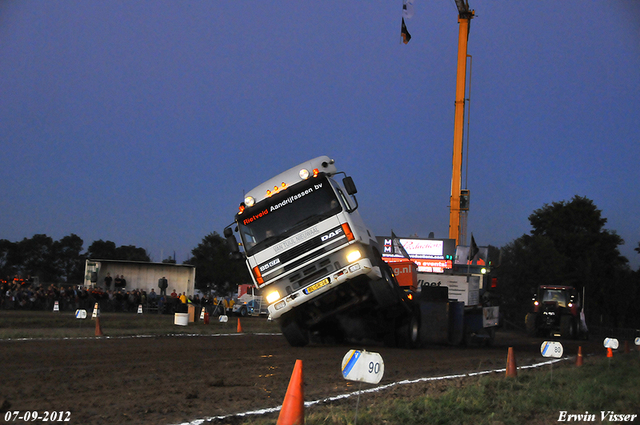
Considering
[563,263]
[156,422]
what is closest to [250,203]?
[156,422]

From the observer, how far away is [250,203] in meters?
13.6

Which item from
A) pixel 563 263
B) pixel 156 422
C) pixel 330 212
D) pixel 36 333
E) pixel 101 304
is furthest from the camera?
pixel 563 263

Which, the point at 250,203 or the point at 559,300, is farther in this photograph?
the point at 559,300

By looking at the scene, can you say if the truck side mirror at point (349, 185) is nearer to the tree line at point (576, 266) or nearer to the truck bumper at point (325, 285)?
the truck bumper at point (325, 285)

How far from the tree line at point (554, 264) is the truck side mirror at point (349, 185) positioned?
13.7m

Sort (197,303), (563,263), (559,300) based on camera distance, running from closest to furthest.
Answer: (559,300) → (197,303) → (563,263)

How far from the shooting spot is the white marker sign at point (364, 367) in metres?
5.62

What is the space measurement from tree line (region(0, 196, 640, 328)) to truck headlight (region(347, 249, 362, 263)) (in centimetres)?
1351

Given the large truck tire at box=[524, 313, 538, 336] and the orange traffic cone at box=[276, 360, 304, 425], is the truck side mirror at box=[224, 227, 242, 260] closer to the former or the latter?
the orange traffic cone at box=[276, 360, 304, 425]

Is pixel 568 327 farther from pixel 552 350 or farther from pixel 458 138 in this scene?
pixel 552 350

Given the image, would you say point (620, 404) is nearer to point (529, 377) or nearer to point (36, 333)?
point (529, 377)

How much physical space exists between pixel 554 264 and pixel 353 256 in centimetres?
3994

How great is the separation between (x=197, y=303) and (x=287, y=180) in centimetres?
2426

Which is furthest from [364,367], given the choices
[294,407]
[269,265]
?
[269,265]
